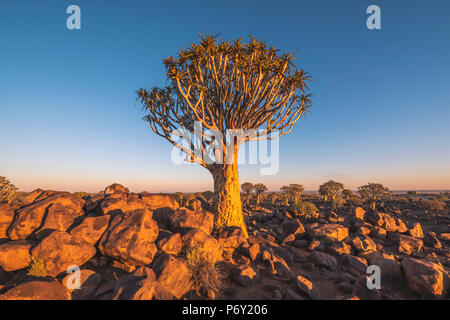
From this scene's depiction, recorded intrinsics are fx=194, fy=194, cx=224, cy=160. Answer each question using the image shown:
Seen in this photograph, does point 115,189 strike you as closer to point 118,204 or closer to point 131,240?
point 118,204

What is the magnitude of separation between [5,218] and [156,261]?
447cm

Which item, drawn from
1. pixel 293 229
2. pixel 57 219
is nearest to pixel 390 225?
pixel 293 229

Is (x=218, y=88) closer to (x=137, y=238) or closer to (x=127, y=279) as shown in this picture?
(x=137, y=238)

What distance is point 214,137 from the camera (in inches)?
329

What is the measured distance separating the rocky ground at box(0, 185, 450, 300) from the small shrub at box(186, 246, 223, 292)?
0.12 feet

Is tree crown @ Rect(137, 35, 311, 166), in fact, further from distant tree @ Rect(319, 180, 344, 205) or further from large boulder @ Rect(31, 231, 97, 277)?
distant tree @ Rect(319, 180, 344, 205)

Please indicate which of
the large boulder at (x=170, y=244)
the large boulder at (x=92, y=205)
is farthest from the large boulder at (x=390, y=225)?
the large boulder at (x=92, y=205)

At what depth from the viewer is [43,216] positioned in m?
5.42
